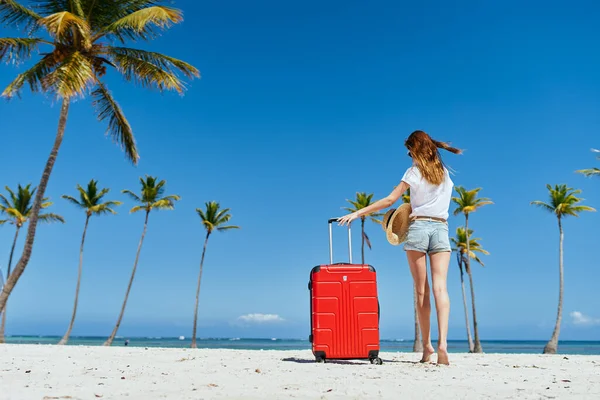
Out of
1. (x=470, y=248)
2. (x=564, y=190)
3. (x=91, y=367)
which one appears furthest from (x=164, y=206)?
(x=91, y=367)

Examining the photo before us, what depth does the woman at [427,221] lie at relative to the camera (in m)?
5.33

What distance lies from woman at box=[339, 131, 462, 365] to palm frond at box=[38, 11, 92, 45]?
9445 millimetres

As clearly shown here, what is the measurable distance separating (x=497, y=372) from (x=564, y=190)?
34040 millimetres

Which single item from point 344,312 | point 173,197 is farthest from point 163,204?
point 344,312

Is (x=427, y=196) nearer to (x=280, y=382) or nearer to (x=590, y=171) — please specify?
(x=280, y=382)

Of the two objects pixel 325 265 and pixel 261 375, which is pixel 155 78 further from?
pixel 261 375

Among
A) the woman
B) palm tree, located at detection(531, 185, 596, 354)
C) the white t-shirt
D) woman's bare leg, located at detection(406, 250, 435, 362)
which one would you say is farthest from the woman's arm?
palm tree, located at detection(531, 185, 596, 354)

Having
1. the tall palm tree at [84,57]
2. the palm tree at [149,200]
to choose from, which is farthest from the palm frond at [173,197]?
the tall palm tree at [84,57]

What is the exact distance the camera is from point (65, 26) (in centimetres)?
1190

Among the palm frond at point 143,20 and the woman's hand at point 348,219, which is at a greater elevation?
Answer: the palm frond at point 143,20

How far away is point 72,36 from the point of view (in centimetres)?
1365

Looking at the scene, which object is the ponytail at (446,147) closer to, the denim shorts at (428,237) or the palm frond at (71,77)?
the denim shorts at (428,237)

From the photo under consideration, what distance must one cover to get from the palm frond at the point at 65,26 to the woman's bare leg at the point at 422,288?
996cm

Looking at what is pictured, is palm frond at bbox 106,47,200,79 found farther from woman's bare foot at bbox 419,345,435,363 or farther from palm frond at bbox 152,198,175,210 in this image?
palm frond at bbox 152,198,175,210
